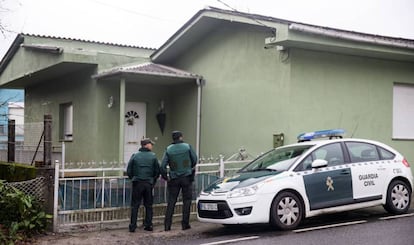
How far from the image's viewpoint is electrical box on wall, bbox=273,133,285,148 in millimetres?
11844

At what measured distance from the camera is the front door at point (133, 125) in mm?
15484

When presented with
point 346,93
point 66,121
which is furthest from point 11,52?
point 346,93

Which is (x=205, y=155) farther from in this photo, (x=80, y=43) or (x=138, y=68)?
(x=80, y=43)

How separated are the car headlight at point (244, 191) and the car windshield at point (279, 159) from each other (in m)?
0.76

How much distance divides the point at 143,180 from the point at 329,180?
326 centimetres

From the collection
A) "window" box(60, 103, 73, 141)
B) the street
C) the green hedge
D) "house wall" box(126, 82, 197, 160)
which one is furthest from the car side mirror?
"window" box(60, 103, 73, 141)

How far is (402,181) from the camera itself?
32.3 feet

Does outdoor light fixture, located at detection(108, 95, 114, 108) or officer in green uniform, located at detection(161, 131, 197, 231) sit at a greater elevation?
outdoor light fixture, located at detection(108, 95, 114, 108)

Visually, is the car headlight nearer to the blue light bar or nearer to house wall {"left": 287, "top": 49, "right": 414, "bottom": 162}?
the blue light bar

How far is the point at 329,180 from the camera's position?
902 centimetres

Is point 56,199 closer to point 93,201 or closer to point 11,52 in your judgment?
point 93,201

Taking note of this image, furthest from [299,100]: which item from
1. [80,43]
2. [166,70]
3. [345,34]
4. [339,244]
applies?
[80,43]

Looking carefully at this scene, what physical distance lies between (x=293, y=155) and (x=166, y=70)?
606 cm

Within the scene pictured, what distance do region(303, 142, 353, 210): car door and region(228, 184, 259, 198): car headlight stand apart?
0.95m
